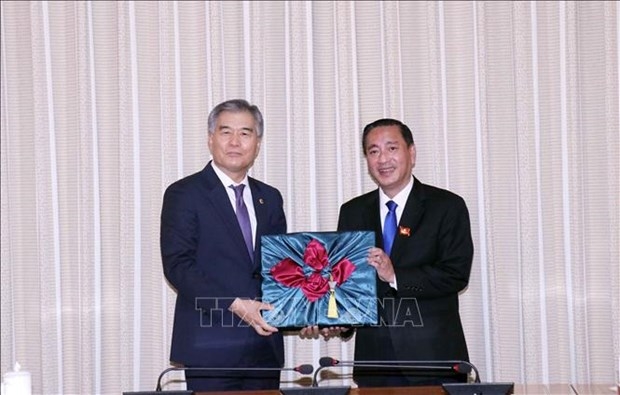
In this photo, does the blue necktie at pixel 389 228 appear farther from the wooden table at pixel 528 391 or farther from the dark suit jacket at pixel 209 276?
the wooden table at pixel 528 391

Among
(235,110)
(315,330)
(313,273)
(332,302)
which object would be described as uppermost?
(235,110)

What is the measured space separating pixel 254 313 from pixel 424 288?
0.64 metres

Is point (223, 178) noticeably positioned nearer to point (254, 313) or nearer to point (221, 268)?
point (221, 268)

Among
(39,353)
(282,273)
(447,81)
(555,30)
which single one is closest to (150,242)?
(39,353)

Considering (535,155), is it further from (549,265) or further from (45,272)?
(45,272)

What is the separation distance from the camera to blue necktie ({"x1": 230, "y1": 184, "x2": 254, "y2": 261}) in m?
3.58

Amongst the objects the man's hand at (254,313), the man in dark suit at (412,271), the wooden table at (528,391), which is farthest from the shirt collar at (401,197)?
the wooden table at (528,391)

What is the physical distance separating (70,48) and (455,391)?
2.40 m

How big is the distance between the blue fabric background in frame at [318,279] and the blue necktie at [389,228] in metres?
0.30

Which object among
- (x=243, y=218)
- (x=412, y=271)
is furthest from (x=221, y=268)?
(x=412, y=271)

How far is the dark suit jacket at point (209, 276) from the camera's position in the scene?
3457 millimetres

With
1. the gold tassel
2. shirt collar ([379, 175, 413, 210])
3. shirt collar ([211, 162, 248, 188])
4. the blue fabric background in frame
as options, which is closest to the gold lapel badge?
shirt collar ([379, 175, 413, 210])

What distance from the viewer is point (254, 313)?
3.38 meters

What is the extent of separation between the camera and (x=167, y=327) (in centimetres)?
416
